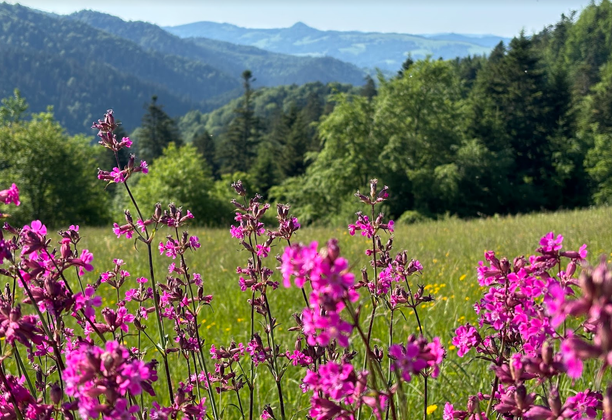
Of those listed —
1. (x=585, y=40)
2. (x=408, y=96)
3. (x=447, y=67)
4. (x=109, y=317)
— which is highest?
(x=585, y=40)

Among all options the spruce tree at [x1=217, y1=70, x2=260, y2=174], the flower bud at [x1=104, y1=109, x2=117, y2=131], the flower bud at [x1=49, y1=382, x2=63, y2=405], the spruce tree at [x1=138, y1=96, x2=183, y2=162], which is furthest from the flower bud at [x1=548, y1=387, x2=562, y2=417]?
the spruce tree at [x1=138, y1=96, x2=183, y2=162]

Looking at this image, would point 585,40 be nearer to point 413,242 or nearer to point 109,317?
point 413,242

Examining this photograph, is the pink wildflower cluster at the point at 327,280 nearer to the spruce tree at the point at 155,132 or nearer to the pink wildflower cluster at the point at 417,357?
the pink wildflower cluster at the point at 417,357

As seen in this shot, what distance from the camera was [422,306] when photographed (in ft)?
15.9

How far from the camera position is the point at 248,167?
60.1m

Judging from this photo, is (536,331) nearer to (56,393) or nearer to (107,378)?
(107,378)

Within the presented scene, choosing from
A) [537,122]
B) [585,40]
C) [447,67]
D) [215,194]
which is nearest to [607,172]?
[537,122]

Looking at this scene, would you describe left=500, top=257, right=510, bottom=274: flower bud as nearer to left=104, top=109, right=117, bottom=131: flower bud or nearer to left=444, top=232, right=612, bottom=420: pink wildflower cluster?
left=444, top=232, right=612, bottom=420: pink wildflower cluster

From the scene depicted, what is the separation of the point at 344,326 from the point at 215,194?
1315 inches

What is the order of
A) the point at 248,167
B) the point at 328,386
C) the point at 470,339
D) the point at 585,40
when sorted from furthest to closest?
the point at 585,40, the point at 248,167, the point at 470,339, the point at 328,386

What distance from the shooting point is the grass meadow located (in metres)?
3.15

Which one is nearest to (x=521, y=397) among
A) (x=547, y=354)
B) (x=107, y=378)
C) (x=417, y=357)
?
(x=547, y=354)

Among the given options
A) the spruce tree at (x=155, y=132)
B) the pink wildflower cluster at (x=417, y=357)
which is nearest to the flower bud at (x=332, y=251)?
the pink wildflower cluster at (x=417, y=357)

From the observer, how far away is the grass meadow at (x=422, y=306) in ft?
10.3
